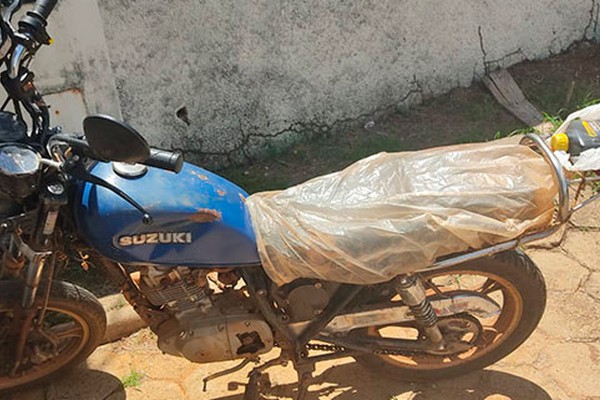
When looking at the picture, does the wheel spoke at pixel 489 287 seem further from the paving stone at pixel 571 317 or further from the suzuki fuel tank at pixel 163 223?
the suzuki fuel tank at pixel 163 223

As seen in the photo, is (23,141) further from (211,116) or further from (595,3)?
(595,3)

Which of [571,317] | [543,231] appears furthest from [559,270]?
[543,231]

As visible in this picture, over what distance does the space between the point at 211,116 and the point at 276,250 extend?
81.1 inches

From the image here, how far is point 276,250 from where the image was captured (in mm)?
2258

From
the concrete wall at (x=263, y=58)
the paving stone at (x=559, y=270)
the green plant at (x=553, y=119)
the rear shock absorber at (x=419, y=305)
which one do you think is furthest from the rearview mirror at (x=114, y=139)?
the green plant at (x=553, y=119)

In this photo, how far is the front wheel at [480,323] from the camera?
248cm

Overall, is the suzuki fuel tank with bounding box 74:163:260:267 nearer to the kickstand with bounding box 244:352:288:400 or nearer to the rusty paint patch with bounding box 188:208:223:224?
the rusty paint patch with bounding box 188:208:223:224

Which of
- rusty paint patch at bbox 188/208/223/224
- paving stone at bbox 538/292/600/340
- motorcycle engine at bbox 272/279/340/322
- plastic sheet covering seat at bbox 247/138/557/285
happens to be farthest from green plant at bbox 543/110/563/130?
rusty paint patch at bbox 188/208/223/224

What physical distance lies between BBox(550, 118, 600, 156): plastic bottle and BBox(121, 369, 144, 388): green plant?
204cm

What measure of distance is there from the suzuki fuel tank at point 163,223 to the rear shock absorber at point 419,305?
21.8 inches

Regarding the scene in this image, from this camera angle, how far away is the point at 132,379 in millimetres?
3004

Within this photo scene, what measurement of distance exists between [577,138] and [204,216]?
1352 mm

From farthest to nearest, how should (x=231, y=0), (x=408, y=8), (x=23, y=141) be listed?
1. (x=408, y=8)
2. (x=231, y=0)
3. (x=23, y=141)

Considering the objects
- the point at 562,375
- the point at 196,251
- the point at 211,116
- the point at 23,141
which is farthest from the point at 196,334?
the point at 211,116
